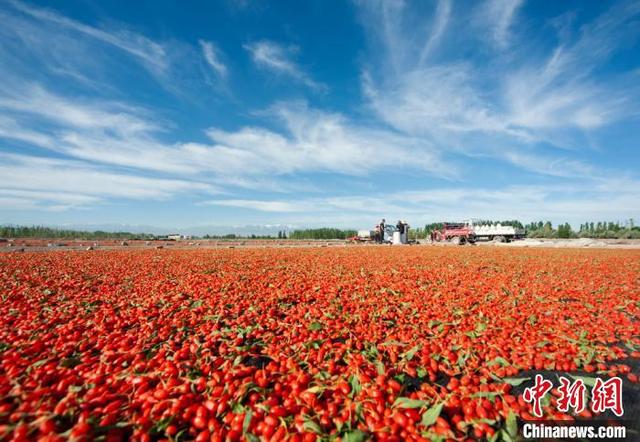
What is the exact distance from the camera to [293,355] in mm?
3518

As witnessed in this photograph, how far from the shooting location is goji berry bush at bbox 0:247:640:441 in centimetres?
229

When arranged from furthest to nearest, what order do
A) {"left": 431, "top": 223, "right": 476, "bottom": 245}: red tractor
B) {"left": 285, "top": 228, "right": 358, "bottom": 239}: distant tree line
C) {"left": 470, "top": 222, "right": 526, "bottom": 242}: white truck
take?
{"left": 285, "top": 228, "right": 358, "bottom": 239}: distant tree line < {"left": 431, "top": 223, "right": 476, "bottom": 245}: red tractor < {"left": 470, "top": 222, "right": 526, "bottom": 242}: white truck

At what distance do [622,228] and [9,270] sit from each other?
77431mm

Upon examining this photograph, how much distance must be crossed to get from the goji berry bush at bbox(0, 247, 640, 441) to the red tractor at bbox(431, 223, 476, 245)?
28430 millimetres

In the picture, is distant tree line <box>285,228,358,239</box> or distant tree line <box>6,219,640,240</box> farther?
distant tree line <box>285,228,358,239</box>

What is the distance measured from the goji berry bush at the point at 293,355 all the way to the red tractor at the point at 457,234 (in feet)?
93.3

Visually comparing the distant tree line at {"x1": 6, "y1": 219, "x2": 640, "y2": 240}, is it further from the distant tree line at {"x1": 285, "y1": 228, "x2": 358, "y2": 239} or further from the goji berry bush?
the goji berry bush

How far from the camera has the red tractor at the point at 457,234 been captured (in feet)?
111

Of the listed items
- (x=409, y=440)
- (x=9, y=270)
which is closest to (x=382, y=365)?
(x=409, y=440)

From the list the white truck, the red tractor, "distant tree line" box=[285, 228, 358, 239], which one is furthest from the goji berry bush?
"distant tree line" box=[285, 228, 358, 239]

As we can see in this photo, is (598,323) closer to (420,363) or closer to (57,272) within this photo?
(420,363)

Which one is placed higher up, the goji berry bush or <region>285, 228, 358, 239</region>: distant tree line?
<region>285, 228, 358, 239</region>: distant tree line

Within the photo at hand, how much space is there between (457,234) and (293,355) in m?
36.3

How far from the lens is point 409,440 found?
2105 millimetres
